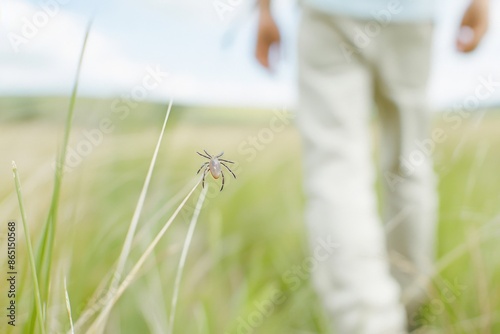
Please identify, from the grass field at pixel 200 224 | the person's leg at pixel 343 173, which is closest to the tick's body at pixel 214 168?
the grass field at pixel 200 224

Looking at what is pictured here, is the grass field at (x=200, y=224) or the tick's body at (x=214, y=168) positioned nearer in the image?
the tick's body at (x=214, y=168)

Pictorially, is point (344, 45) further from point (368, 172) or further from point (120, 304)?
point (120, 304)

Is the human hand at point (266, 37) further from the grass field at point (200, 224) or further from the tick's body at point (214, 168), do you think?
the tick's body at point (214, 168)

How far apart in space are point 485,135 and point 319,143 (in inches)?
28.6

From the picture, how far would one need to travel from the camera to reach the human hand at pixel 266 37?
1098mm

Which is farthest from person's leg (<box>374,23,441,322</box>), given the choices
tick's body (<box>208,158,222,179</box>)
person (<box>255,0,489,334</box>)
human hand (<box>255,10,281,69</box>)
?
tick's body (<box>208,158,222,179</box>)

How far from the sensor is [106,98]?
1.15 metres

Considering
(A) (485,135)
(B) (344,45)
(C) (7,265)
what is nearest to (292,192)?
(A) (485,135)

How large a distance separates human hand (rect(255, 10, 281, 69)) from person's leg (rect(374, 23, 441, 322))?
0.57 ft

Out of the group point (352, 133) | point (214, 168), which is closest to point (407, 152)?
point (352, 133)

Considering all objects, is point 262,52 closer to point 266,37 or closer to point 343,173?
point 266,37

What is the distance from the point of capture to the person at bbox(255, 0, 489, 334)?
1.02 m

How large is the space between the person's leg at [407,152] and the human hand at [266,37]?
0.17 m

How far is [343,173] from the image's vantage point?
1.04m
